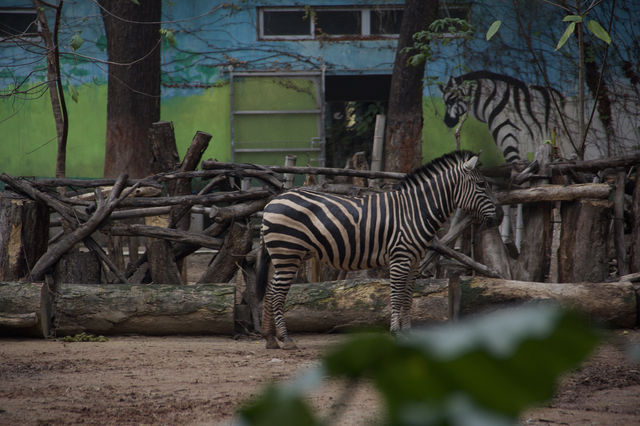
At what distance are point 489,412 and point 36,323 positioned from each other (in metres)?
6.56

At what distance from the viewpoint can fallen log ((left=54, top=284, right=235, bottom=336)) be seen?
21.3ft

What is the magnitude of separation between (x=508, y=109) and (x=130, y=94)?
664 cm

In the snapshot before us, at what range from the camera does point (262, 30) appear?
1243cm

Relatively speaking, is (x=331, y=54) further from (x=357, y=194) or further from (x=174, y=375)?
(x=174, y=375)

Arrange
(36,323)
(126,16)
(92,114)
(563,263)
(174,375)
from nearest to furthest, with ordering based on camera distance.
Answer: (174,375) → (36,323) → (563,263) → (126,16) → (92,114)

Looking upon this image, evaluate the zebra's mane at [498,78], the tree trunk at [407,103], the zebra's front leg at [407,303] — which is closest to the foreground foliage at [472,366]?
the zebra's front leg at [407,303]

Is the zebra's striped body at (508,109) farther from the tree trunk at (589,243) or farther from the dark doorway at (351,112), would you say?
the tree trunk at (589,243)

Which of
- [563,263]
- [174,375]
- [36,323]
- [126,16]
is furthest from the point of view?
[126,16]

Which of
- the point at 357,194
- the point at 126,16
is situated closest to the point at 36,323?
the point at 357,194

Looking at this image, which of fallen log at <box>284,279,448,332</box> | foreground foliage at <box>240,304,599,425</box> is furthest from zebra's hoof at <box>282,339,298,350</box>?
foreground foliage at <box>240,304,599,425</box>

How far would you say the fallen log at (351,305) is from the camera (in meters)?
6.62

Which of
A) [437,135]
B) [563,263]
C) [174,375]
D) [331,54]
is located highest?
[331,54]

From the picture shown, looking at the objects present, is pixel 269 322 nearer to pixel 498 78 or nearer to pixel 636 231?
pixel 636 231

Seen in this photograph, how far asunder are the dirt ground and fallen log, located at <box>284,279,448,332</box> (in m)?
0.27
